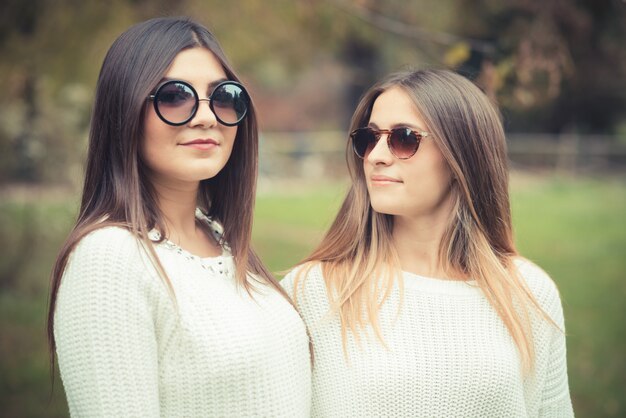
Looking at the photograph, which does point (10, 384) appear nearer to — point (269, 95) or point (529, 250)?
point (529, 250)

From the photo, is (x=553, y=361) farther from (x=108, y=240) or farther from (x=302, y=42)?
(x=302, y=42)

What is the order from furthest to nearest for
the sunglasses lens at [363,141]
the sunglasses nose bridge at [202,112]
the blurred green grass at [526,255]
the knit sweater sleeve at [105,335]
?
1. the blurred green grass at [526,255]
2. the sunglasses lens at [363,141]
3. the sunglasses nose bridge at [202,112]
4. the knit sweater sleeve at [105,335]

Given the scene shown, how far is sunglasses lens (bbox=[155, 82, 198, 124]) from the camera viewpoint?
2107 millimetres

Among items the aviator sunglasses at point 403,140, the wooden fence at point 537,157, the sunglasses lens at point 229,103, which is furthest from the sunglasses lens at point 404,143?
the wooden fence at point 537,157

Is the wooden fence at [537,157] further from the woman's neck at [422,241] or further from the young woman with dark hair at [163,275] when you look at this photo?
the young woman with dark hair at [163,275]

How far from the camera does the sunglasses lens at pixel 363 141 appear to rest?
2.69 m

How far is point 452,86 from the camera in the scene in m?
2.68

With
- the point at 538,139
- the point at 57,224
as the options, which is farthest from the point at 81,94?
the point at 538,139

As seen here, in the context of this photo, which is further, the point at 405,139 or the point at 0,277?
the point at 0,277

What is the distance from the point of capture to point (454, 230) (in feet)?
8.98

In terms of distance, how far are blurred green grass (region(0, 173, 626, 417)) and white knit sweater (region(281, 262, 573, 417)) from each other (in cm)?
80

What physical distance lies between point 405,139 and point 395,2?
16.4ft

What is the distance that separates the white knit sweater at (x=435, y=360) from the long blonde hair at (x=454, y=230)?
0.05 metres

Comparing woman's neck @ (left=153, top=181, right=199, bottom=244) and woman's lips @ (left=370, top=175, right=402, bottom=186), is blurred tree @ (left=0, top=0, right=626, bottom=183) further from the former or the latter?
woman's neck @ (left=153, top=181, right=199, bottom=244)
